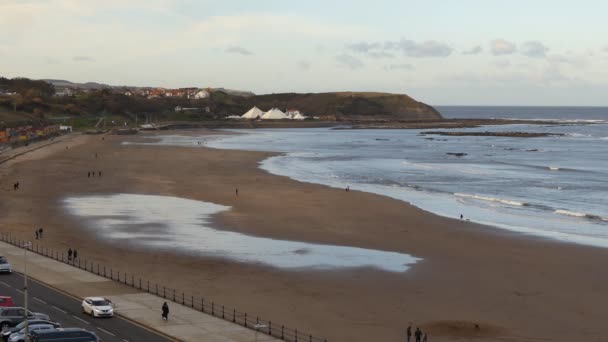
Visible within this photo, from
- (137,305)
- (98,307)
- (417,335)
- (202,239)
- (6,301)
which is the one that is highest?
(6,301)

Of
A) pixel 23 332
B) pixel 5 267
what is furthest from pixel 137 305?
pixel 5 267

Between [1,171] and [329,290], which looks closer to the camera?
[329,290]

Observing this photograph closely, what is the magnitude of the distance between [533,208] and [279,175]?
32117mm

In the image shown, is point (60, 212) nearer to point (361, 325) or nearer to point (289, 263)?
point (289, 263)

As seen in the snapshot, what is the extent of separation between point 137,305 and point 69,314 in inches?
105

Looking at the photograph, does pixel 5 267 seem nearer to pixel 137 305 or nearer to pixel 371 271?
pixel 137 305

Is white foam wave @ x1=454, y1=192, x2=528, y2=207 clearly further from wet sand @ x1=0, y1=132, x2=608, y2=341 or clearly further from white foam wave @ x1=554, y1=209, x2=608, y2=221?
wet sand @ x1=0, y1=132, x2=608, y2=341

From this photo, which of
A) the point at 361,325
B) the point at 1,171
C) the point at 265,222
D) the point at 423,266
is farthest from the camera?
the point at 1,171

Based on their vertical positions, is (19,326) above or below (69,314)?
above

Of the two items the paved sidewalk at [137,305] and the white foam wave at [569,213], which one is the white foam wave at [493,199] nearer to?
the white foam wave at [569,213]

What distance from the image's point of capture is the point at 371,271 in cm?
3978

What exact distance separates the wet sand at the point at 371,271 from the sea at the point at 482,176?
436cm

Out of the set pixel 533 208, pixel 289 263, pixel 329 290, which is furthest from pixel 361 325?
pixel 533 208

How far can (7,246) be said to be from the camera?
135 ft
